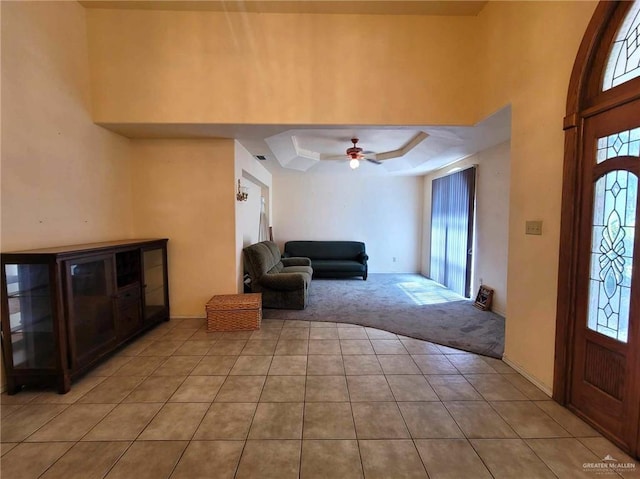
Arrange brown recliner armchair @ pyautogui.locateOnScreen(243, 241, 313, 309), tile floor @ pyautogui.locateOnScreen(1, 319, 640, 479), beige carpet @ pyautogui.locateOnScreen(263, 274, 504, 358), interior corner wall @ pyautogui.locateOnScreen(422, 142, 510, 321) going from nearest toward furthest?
tile floor @ pyautogui.locateOnScreen(1, 319, 640, 479), beige carpet @ pyautogui.locateOnScreen(263, 274, 504, 358), interior corner wall @ pyautogui.locateOnScreen(422, 142, 510, 321), brown recliner armchair @ pyautogui.locateOnScreen(243, 241, 313, 309)

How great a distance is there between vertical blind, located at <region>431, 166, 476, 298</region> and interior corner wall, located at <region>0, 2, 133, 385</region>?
524 cm

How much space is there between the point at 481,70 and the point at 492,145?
1454 millimetres

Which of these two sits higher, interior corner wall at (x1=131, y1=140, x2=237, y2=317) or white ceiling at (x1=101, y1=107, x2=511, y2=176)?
white ceiling at (x1=101, y1=107, x2=511, y2=176)

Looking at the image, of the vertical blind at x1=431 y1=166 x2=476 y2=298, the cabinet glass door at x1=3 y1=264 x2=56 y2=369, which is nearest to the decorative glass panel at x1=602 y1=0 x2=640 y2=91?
the vertical blind at x1=431 y1=166 x2=476 y2=298

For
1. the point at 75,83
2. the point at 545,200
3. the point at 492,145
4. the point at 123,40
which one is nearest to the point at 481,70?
the point at 492,145

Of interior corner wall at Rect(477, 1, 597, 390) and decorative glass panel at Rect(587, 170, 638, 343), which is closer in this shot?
decorative glass panel at Rect(587, 170, 638, 343)

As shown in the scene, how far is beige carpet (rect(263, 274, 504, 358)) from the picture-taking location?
3229 mm

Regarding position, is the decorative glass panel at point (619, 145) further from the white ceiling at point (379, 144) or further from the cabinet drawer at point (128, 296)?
the cabinet drawer at point (128, 296)

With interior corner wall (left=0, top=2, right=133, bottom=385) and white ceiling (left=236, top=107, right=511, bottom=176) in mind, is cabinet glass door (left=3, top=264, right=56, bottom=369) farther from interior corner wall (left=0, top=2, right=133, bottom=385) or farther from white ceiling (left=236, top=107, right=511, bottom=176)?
white ceiling (left=236, top=107, right=511, bottom=176)

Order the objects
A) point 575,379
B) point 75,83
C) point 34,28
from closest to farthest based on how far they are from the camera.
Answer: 1. point 575,379
2. point 34,28
3. point 75,83

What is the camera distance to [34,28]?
7.87 ft

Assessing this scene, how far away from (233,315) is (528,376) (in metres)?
3.01

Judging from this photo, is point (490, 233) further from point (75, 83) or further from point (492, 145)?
point (75, 83)

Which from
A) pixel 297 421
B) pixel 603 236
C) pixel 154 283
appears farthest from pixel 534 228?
pixel 154 283
